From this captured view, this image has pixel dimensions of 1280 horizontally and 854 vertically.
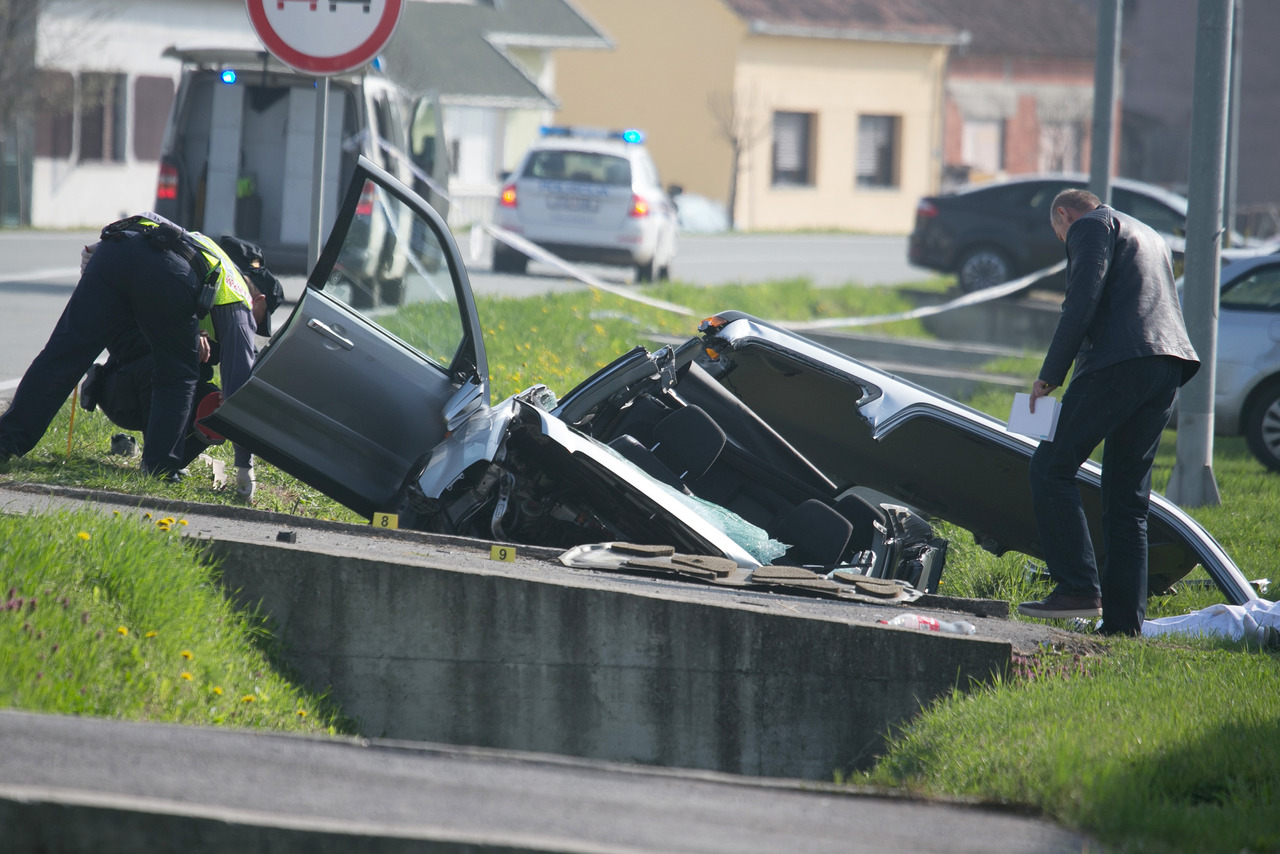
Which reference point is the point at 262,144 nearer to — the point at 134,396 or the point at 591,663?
the point at 134,396

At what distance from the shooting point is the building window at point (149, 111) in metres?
28.5

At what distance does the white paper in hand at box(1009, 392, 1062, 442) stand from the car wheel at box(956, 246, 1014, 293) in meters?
14.2

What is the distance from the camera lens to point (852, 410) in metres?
6.24

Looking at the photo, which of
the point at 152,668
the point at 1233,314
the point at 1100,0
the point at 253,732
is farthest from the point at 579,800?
the point at 1100,0

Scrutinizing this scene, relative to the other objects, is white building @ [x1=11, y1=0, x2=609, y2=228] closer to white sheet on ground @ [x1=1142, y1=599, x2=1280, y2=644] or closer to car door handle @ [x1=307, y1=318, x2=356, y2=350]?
car door handle @ [x1=307, y1=318, x2=356, y2=350]

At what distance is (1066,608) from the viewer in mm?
5340

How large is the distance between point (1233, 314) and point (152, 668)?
902cm

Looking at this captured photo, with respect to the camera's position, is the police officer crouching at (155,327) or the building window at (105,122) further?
the building window at (105,122)

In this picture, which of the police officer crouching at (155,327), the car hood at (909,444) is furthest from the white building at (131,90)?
the car hood at (909,444)

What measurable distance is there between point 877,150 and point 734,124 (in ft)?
20.9

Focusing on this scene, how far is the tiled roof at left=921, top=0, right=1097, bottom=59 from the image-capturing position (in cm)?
4488

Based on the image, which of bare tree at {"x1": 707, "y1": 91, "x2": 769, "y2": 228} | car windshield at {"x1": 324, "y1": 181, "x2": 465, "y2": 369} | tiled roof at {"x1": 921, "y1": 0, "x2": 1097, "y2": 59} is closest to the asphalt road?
car windshield at {"x1": 324, "y1": 181, "x2": 465, "y2": 369}

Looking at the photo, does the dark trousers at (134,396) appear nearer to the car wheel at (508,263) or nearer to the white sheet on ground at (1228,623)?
the white sheet on ground at (1228,623)

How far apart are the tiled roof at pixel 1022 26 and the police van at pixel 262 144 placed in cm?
3497
